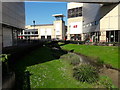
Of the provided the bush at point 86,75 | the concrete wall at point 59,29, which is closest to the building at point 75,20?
the concrete wall at point 59,29

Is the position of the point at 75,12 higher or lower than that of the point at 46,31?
higher

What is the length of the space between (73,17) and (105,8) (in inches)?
1159

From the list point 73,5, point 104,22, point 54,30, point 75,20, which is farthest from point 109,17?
point 54,30

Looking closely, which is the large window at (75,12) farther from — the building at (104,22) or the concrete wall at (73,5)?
the building at (104,22)

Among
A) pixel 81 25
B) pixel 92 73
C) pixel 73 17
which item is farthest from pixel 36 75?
pixel 73 17

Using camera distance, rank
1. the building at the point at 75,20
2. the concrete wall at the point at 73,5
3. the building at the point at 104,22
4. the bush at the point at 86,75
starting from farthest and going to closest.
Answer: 1. the concrete wall at the point at 73,5
2. the building at the point at 75,20
3. the building at the point at 104,22
4. the bush at the point at 86,75

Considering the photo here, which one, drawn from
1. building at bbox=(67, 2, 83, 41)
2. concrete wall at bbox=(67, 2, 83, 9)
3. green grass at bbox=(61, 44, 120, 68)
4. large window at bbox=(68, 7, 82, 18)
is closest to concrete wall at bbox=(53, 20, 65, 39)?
building at bbox=(67, 2, 83, 41)

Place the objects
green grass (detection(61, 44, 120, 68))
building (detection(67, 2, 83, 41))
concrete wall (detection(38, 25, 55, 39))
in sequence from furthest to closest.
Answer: concrete wall (detection(38, 25, 55, 39)) < building (detection(67, 2, 83, 41)) < green grass (detection(61, 44, 120, 68))

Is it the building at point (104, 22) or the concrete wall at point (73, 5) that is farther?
the concrete wall at point (73, 5)

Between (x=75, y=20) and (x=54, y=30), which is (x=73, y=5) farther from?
(x=54, y=30)

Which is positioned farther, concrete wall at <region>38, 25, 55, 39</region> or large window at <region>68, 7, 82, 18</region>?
concrete wall at <region>38, 25, 55, 39</region>

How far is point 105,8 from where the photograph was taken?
34.7 m

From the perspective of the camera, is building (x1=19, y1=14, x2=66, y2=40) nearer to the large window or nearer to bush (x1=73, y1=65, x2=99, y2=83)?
the large window

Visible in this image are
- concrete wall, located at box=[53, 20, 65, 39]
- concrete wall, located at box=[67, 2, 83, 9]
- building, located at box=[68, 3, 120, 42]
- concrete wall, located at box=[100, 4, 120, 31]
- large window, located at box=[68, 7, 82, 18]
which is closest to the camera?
concrete wall, located at box=[100, 4, 120, 31]
